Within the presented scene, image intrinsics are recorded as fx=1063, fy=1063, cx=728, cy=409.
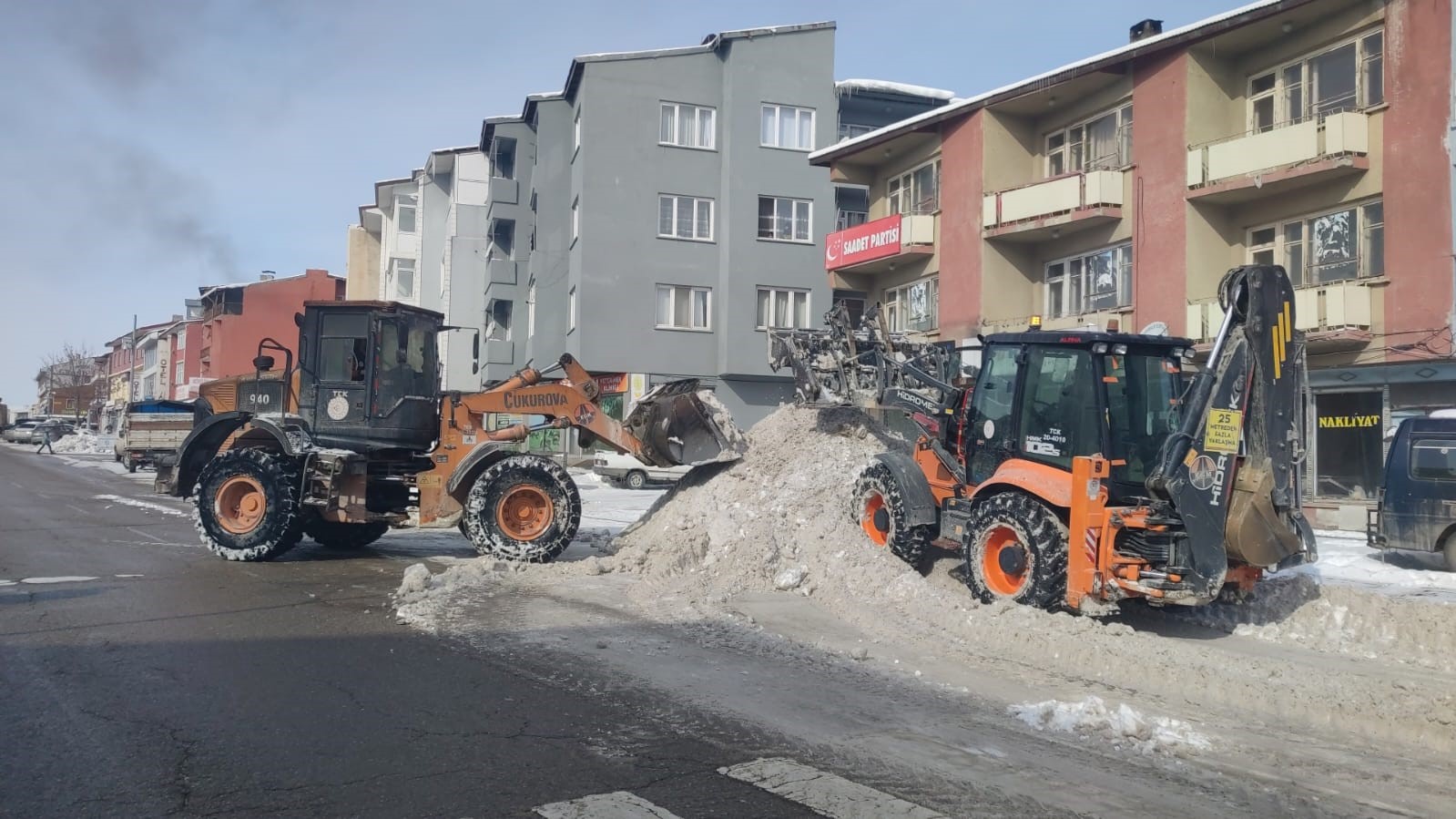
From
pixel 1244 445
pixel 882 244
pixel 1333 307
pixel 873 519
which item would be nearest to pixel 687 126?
pixel 882 244

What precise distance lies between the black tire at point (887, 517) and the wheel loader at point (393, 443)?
1972mm

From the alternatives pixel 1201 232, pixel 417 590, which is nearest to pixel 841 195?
pixel 1201 232

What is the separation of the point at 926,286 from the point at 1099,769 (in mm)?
23587

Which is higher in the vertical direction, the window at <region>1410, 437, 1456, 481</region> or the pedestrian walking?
the window at <region>1410, 437, 1456, 481</region>

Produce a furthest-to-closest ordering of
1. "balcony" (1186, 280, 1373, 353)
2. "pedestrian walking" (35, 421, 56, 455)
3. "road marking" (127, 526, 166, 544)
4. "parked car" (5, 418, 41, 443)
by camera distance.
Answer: "parked car" (5, 418, 41, 443)
"pedestrian walking" (35, 421, 56, 455)
"balcony" (1186, 280, 1373, 353)
"road marking" (127, 526, 166, 544)

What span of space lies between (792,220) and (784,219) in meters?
0.31

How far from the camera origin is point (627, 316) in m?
33.7

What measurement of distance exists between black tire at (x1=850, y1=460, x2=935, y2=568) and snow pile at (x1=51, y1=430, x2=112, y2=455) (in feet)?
179

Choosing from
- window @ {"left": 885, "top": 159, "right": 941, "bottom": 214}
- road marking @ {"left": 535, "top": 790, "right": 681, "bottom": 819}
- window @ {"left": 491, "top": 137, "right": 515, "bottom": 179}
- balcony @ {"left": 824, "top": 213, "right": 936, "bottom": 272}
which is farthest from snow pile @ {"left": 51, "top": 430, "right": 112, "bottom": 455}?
road marking @ {"left": 535, "top": 790, "right": 681, "bottom": 819}

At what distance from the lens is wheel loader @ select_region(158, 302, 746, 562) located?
12.9m

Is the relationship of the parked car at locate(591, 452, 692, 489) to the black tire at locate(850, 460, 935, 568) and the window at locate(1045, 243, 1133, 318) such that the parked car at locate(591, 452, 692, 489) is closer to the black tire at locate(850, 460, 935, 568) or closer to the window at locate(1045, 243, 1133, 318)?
the window at locate(1045, 243, 1133, 318)

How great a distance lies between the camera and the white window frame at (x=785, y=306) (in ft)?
113

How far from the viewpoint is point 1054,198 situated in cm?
2358

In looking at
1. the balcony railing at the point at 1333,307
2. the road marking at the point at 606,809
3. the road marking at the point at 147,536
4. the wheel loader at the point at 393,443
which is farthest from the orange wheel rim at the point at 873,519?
the road marking at the point at 147,536
